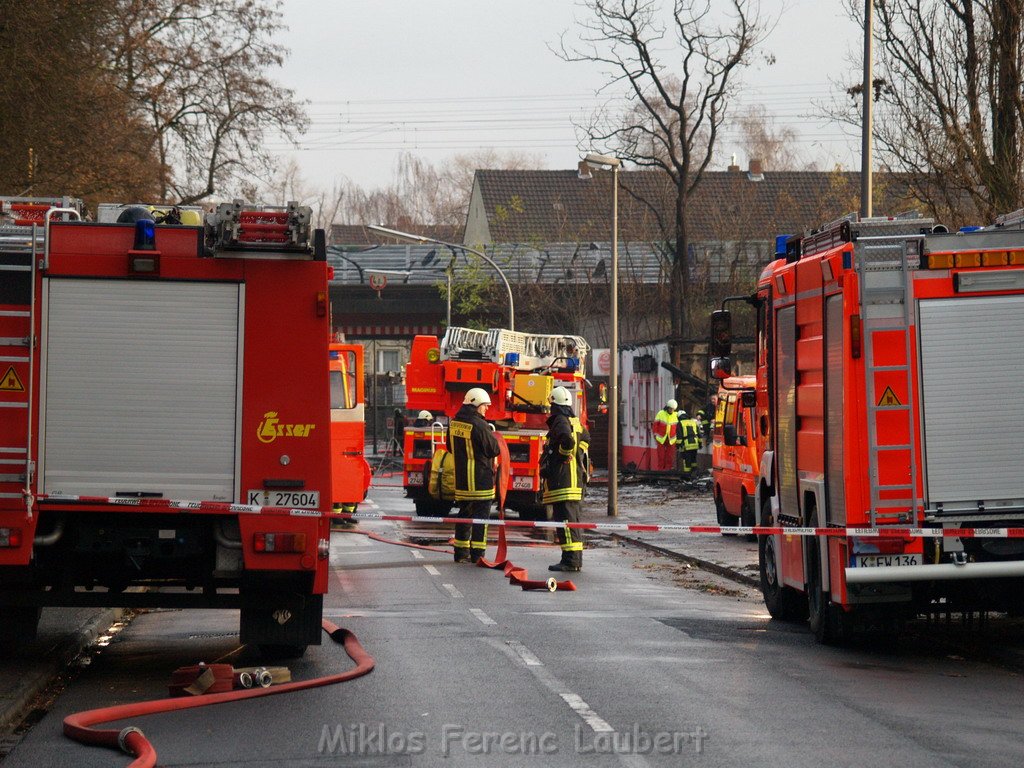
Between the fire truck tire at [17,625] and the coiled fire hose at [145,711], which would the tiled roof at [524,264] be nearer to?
the fire truck tire at [17,625]

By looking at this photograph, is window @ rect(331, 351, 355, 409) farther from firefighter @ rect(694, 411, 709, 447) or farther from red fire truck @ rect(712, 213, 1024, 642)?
firefighter @ rect(694, 411, 709, 447)

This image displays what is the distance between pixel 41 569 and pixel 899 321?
6.00 meters

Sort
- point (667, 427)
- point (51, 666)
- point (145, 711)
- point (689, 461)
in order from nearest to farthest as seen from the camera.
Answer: point (145, 711) → point (51, 666) → point (667, 427) → point (689, 461)

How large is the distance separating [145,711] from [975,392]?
596cm

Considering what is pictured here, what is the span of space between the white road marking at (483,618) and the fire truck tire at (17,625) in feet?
12.0

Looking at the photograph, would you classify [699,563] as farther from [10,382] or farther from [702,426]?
[702,426]

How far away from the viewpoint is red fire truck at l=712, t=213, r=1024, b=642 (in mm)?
10398

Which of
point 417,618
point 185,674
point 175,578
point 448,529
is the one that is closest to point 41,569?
point 175,578

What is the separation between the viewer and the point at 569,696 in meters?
8.88

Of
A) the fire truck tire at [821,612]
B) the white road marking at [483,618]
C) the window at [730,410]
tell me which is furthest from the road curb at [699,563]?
the fire truck tire at [821,612]

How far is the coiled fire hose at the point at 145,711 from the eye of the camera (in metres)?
7.30

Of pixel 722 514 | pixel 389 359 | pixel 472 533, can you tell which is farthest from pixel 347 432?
pixel 389 359

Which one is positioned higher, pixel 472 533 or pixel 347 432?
pixel 347 432

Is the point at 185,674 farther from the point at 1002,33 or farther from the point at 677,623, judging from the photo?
the point at 1002,33
